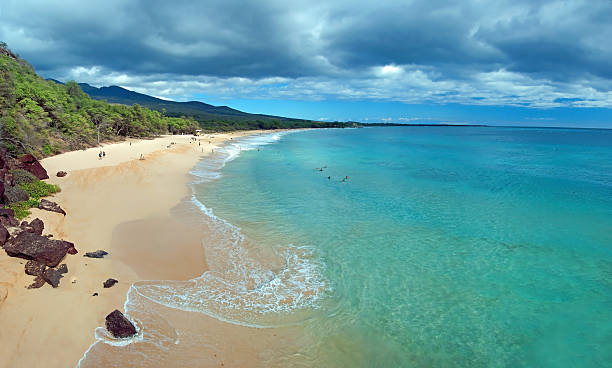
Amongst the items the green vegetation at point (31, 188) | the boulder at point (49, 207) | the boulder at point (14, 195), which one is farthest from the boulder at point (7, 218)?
the boulder at point (49, 207)

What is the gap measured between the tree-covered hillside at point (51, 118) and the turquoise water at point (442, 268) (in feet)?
51.5

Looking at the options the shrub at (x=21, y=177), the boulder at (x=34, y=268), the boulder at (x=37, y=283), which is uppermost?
the shrub at (x=21, y=177)

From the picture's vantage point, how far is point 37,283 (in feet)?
35.2

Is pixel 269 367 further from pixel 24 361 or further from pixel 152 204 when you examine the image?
pixel 152 204

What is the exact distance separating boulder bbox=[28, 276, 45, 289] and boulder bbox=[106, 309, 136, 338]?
326cm

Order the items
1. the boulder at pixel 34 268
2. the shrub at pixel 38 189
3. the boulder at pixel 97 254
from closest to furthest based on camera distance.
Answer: the boulder at pixel 34 268, the boulder at pixel 97 254, the shrub at pixel 38 189

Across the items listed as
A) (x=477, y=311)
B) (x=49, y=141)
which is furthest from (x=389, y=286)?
(x=49, y=141)

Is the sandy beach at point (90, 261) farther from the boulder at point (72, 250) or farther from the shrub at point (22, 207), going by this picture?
the shrub at point (22, 207)

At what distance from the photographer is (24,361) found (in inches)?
311

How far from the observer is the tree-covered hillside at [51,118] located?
28.4 meters

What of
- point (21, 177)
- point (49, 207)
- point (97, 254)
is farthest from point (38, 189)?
point (97, 254)

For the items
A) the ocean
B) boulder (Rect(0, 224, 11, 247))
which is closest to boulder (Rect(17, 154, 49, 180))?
the ocean

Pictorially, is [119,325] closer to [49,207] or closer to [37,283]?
[37,283]

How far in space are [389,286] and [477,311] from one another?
319 centimetres
